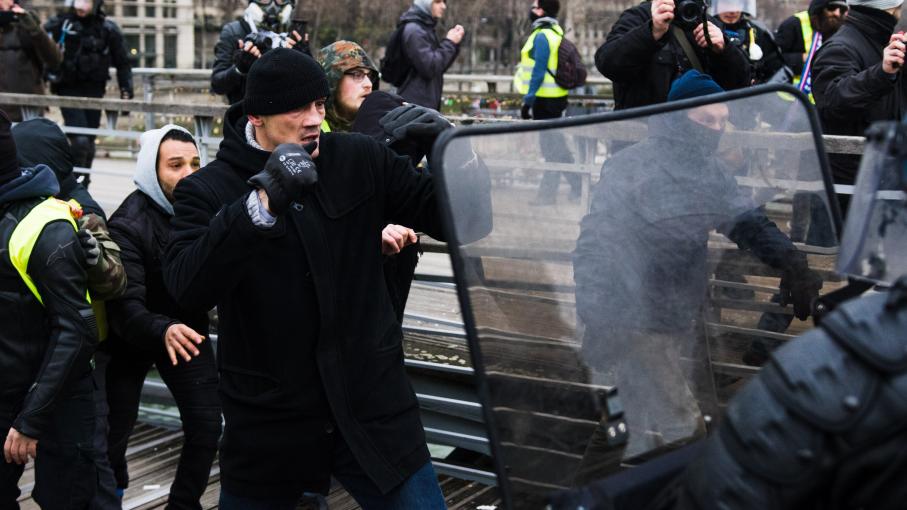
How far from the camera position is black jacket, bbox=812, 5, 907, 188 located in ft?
17.7

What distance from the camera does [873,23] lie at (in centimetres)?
575

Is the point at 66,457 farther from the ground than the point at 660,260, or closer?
closer

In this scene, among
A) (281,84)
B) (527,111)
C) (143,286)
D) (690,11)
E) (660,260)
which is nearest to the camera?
(660,260)

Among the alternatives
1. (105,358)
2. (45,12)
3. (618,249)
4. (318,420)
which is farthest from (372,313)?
(45,12)

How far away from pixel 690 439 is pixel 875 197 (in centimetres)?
66

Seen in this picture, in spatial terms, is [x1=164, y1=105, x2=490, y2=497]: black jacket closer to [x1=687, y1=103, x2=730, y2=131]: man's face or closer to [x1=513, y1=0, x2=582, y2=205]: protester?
[x1=687, y1=103, x2=730, y2=131]: man's face

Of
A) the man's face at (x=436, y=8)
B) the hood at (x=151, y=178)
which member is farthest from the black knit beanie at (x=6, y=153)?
the man's face at (x=436, y=8)

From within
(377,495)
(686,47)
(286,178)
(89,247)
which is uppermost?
(686,47)

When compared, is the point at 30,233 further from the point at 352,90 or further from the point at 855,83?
the point at 855,83

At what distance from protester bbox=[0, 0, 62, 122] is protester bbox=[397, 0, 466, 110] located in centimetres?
335

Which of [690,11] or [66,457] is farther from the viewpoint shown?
[690,11]

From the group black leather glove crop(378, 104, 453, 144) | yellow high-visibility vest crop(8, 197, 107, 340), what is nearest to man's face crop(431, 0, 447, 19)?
yellow high-visibility vest crop(8, 197, 107, 340)

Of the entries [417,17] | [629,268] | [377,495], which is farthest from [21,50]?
[629,268]

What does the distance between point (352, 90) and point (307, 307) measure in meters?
1.93
